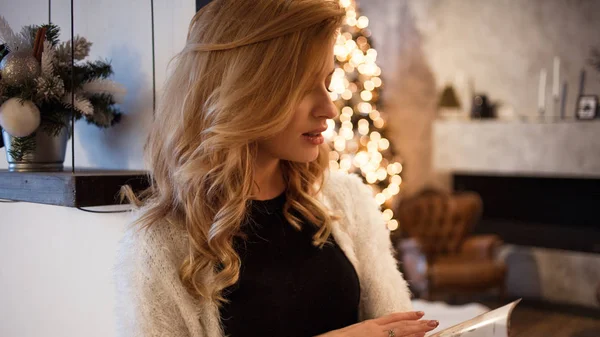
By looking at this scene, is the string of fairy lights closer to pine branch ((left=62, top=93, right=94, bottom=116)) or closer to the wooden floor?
the wooden floor

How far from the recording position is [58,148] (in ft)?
6.27

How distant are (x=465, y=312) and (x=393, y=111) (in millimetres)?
3400

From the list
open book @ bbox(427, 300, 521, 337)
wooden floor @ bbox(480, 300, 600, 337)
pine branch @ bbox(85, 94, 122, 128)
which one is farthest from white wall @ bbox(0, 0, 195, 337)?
wooden floor @ bbox(480, 300, 600, 337)

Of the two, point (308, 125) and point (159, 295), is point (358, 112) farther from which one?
point (159, 295)

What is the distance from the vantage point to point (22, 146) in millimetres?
1845

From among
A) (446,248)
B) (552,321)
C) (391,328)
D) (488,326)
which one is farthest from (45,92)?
(552,321)

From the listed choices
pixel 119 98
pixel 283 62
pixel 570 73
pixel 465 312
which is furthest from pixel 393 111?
pixel 283 62

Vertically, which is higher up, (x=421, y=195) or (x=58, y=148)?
(x=58, y=148)

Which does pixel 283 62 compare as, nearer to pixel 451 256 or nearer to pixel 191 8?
pixel 191 8

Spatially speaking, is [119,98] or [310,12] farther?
[119,98]

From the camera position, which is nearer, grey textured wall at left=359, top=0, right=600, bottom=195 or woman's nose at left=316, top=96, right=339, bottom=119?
woman's nose at left=316, top=96, right=339, bottom=119

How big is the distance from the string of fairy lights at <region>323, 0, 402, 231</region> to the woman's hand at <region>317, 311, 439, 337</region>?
3865mm

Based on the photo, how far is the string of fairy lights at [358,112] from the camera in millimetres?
5355

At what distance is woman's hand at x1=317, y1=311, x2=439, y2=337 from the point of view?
1407mm
